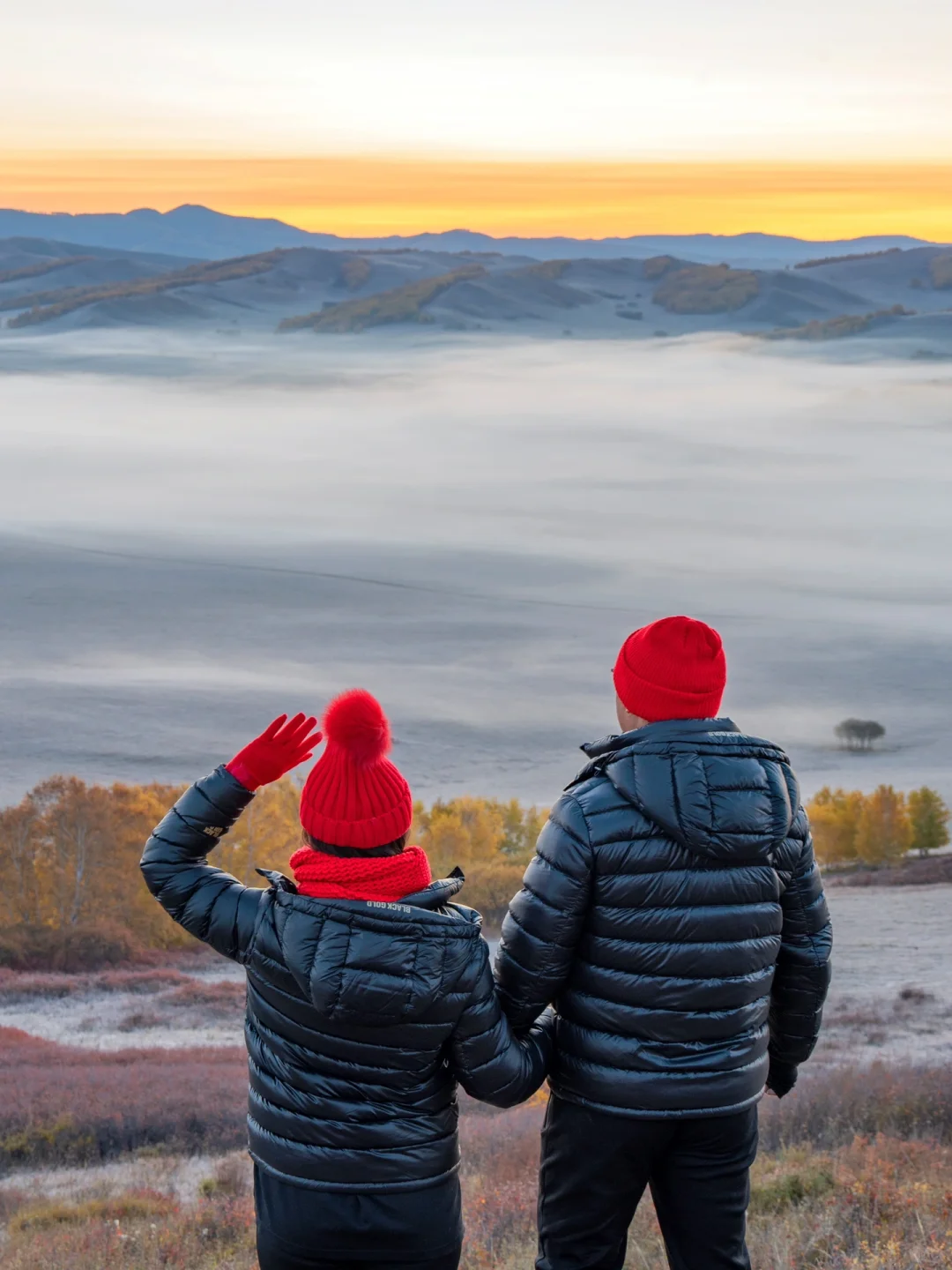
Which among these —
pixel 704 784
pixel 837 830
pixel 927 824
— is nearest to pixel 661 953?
pixel 704 784

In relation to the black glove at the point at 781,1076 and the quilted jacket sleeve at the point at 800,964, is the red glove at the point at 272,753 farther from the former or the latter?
the black glove at the point at 781,1076

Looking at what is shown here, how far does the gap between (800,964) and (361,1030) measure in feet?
3.53

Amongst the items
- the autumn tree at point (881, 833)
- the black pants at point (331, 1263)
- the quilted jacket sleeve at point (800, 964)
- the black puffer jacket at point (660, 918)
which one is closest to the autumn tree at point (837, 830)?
the autumn tree at point (881, 833)

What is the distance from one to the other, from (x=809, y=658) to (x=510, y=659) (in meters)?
16.4

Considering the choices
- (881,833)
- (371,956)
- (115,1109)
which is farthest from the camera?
(881,833)

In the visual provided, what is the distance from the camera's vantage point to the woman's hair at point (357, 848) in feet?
9.66

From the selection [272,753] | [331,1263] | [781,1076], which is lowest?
[331,1263]

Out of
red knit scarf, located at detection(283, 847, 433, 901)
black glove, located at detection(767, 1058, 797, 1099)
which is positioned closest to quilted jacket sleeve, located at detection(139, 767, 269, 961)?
red knit scarf, located at detection(283, 847, 433, 901)

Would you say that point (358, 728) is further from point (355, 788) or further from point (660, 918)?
point (660, 918)

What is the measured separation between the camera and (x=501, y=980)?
3.15 m

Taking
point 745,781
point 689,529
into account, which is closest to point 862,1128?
point 745,781

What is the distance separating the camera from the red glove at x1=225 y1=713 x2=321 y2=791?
10.7ft

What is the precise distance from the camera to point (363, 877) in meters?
2.89

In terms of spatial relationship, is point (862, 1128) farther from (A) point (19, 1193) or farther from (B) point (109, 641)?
(B) point (109, 641)
